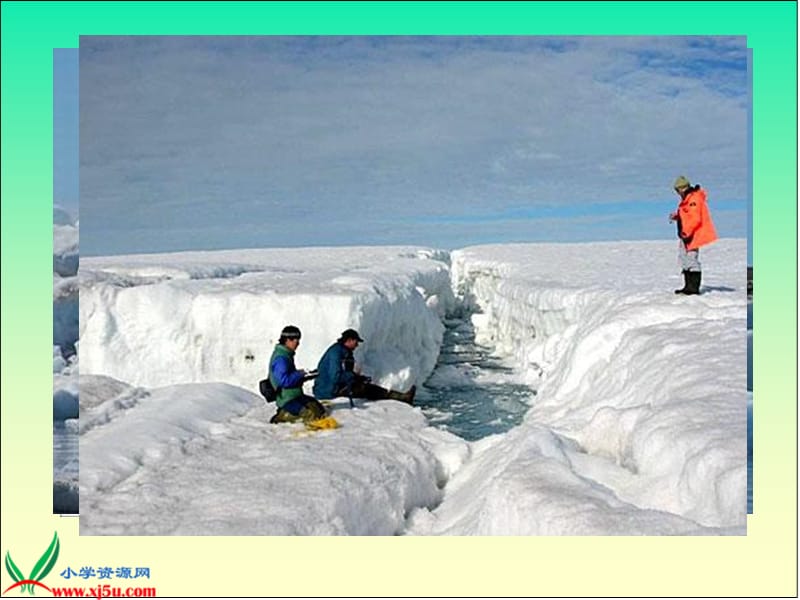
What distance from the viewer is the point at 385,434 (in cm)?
533

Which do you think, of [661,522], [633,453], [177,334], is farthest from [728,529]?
[177,334]

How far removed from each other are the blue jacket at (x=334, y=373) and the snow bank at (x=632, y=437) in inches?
60.1

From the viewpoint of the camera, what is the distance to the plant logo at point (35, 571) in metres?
3.27

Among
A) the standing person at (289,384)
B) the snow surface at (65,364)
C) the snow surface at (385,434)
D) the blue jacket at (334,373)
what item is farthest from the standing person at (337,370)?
the snow surface at (65,364)

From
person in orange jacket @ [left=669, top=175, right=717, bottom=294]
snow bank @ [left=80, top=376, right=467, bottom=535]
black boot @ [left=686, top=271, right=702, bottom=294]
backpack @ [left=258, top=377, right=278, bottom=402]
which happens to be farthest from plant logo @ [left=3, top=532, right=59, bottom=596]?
black boot @ [left=686, top=271, right=702, bottom=294]

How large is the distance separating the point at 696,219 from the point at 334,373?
10.4ft

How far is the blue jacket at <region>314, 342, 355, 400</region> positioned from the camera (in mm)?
6164

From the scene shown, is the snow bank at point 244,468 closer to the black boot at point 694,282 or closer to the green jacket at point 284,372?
the green jacket at point 284,372

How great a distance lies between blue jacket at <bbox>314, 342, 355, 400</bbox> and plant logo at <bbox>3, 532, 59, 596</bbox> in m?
2.96

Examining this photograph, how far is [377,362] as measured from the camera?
31.2 feet

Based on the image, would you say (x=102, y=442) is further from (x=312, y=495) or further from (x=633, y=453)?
(x=633, y=453)

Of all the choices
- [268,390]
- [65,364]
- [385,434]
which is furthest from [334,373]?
[65,364]

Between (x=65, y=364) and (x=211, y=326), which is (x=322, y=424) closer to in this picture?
(x=65, y=364)

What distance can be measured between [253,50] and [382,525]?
2759mm
